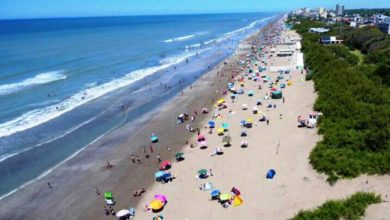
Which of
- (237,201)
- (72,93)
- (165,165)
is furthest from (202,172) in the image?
(72,93)

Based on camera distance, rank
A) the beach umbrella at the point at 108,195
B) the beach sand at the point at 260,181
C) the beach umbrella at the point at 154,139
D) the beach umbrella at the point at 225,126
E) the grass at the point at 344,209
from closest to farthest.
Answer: the grass at the point at 344,209
the beach sand at the point at 260,181
the beach umbrella at the point at 108,195
the beach umbrella at the point at 154,139
the beach umbrella at the point at 225,126

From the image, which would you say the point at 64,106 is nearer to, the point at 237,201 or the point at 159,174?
the point at 159,174

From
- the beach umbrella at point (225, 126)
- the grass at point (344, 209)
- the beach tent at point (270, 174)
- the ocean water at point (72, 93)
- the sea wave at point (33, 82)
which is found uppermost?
the grass at point (344, 209)

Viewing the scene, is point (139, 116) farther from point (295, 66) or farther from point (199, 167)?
point (295, 66)

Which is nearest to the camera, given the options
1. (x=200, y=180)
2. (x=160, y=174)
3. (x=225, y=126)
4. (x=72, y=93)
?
(x=200, y=180)

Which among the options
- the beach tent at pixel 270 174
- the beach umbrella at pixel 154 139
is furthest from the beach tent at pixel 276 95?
the beach tent at pixel 270 174

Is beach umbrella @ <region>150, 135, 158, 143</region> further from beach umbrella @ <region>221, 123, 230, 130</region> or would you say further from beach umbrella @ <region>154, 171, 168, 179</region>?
beach umbrella @ <region>154, 171, 168, 179</region>

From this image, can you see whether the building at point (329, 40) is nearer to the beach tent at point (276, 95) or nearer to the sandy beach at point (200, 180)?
the beach tent at point (276, 95)
